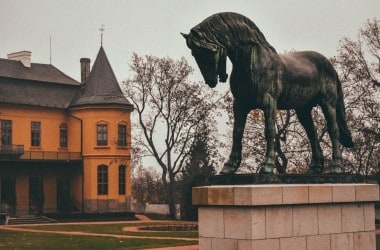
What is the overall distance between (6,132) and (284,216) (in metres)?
43.2

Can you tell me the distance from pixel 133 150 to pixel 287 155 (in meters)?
12.1

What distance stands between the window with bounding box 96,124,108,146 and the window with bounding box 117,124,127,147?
3.34 ft

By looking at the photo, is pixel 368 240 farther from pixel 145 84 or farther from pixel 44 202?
pixel 44 202

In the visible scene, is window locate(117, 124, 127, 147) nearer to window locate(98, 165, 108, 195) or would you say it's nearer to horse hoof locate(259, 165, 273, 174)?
window locate(98, 165, 108, 195)

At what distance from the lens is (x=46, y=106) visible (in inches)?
2057

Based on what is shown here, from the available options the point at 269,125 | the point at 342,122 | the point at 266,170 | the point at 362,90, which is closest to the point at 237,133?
the point at 269,125

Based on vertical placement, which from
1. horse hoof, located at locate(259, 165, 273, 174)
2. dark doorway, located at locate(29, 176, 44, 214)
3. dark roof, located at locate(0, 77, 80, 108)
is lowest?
dark doorway, located at locate(29, 176, 44, 214)

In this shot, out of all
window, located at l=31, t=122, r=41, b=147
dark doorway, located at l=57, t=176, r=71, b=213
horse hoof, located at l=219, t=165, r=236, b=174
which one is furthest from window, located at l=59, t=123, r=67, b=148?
horse hoof, located at l=219, t=165, r=236, b=174

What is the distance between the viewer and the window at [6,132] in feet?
163

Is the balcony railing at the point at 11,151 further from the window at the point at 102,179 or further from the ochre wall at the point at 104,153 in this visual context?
the window at the point at 102,179

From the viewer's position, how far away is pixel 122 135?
52.1 m

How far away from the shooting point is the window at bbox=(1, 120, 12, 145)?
1956 inches

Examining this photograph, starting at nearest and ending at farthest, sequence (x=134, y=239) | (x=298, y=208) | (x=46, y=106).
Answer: (x=298, y=208) < (x=134, y=239) < (x=46, y=106)

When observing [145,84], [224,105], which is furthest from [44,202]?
[224,105]
